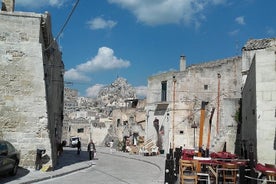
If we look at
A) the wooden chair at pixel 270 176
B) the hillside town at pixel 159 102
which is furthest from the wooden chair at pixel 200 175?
the wooden chair at pixel 270 176

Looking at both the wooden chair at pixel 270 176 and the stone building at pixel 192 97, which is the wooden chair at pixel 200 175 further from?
the stone building at pixel 192 97

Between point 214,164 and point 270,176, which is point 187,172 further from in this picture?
point 270,176

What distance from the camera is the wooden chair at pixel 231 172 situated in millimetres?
11453

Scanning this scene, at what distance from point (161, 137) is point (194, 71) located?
684 centimetres

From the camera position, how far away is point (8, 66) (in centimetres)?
1695

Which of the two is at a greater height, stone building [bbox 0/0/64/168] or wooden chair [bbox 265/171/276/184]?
stone building [bbox 0/0/64/168]

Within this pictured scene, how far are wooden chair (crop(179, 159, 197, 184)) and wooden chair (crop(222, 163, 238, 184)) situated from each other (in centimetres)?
90

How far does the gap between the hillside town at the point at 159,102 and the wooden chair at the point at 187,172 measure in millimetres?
1793

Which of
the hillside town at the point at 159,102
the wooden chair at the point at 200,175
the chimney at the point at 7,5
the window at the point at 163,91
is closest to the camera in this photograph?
the wooden chair at the point at 200,175

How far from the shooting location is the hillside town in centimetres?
1481

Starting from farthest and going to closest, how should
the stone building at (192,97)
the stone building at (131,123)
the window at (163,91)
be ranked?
the stone building at (131,123) < the window at (163,91) < the stone building at (192,97)

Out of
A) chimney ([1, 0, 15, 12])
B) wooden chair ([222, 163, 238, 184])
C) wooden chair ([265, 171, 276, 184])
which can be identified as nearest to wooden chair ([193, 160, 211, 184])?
wooden chair ([222, 163, 238, 184])

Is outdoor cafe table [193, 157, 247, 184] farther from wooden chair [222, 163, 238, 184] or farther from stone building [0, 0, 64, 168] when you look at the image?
stone building [0, 0, 64, 168]

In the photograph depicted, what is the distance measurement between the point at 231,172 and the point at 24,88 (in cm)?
997
